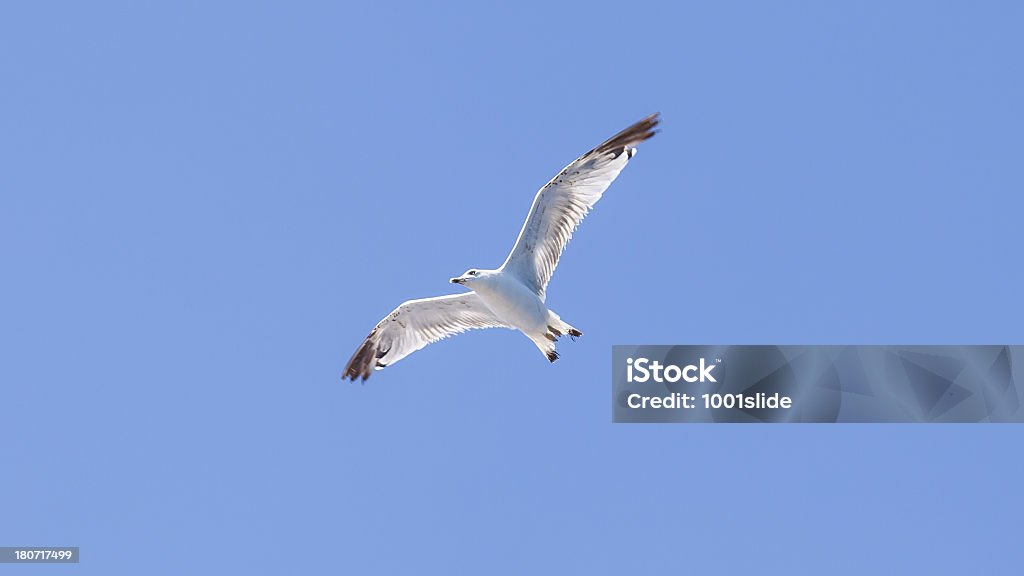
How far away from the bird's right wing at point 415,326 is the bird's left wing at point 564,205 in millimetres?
852

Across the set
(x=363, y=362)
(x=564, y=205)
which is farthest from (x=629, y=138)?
(x=363, y=362)

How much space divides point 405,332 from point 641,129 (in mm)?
3551

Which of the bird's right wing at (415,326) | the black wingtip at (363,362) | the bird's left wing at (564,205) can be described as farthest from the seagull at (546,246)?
the black wingtip at (363,362)

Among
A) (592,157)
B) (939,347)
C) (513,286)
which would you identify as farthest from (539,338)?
(939,347)

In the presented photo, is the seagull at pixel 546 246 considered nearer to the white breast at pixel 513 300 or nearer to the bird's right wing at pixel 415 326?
the white breast at pixel 513 300

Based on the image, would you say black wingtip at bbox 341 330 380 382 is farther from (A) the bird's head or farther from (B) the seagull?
(A) the bird's head

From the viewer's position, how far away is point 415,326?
59.6ft

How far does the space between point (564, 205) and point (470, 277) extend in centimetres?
124

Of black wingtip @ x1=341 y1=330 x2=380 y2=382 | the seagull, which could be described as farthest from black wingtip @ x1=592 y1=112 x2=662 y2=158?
black wingtip @ x1=341 y1=330 x2=380 y2=382

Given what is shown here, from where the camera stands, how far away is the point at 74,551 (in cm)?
1653

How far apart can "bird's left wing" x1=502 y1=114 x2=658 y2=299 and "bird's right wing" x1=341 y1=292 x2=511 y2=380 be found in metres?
0.85

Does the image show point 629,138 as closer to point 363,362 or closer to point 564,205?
point 564,205

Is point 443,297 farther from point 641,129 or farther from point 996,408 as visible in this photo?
point 996,408

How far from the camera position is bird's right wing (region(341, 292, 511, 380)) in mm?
17609
